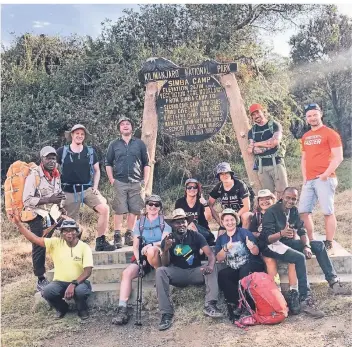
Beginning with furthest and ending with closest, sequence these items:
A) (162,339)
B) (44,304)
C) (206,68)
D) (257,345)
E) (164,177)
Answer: (164,177) → (206,68) → (44,304) → (162,339) → (257,345)

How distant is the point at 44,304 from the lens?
5777 millimetres

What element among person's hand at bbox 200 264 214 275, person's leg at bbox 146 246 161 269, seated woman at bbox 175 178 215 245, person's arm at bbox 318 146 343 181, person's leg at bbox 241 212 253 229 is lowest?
person's hand at bbox 200 264 214 275

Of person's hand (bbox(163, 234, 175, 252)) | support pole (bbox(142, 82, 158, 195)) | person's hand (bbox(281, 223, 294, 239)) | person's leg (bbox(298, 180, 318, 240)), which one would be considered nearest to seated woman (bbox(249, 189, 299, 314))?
person's hand (bbox(281, 223, 294, 239))

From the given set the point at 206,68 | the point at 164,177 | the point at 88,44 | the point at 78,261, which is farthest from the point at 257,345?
the point at 88,44

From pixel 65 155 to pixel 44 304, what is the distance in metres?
1.96

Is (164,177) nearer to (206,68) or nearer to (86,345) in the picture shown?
(206,68)

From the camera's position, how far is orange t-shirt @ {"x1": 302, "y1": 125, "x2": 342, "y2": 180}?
18.9 ft

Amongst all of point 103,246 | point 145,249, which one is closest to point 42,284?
point 103,246

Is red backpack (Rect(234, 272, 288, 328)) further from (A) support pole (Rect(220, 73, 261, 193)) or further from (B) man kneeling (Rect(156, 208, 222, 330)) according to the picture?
(A) support pole (Rect(220, 73, 261, 193))

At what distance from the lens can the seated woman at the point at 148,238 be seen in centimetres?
530

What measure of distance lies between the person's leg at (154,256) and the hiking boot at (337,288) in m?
2.07

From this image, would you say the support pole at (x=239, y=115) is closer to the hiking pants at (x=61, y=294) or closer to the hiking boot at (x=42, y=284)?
the hiking pants at (x=61, y=294)

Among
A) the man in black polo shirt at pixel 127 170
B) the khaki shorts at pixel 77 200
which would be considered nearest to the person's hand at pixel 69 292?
the khaki shorts at pixel 77 200

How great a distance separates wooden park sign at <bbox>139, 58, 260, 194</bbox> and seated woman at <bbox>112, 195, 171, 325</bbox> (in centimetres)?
135
